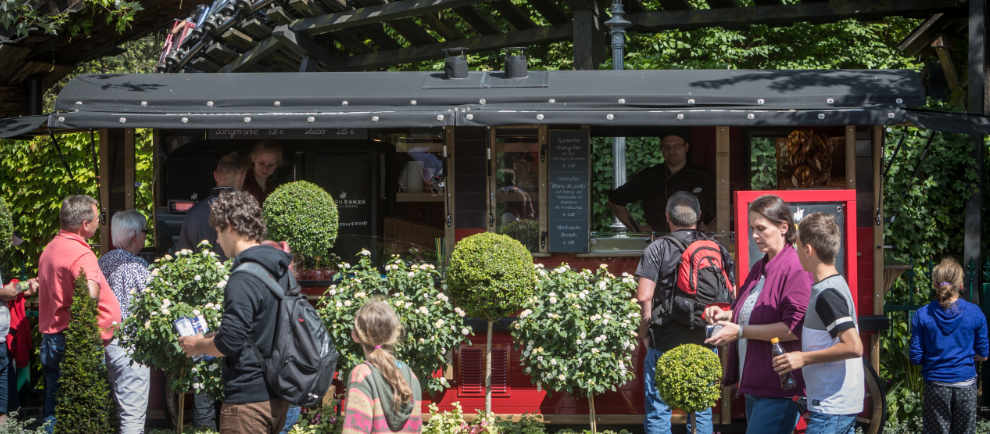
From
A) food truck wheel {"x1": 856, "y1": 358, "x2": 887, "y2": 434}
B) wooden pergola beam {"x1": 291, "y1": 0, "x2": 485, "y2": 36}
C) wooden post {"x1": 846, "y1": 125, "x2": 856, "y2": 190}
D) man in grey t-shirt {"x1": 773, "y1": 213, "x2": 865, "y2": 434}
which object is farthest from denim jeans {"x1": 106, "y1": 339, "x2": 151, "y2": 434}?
wooden pergola beam {"x1": 291, "y1": 0, "x2": 485, "y2": 36}

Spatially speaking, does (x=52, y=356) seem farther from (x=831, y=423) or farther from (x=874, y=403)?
(x=874, y=403)

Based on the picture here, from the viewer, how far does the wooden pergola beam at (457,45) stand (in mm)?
13211

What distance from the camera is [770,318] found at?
4824 millimetres

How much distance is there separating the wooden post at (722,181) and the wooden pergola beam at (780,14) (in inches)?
144

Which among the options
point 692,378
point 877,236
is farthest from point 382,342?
point 877,236

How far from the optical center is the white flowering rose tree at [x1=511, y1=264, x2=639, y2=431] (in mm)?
6637

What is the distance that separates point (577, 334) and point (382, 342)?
2551 mm

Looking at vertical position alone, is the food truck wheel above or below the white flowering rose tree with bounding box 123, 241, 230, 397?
below

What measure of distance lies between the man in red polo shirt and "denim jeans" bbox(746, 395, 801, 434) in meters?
4.33

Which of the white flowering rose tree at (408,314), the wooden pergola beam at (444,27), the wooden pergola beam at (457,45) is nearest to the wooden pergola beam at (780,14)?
the wooden pergola beam at (457,45)

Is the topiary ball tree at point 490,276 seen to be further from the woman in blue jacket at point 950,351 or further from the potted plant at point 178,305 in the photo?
the woman in blue jacket at point 950,351

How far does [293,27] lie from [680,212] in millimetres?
9586

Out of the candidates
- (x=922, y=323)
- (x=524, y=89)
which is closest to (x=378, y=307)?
(x=524, y=89)

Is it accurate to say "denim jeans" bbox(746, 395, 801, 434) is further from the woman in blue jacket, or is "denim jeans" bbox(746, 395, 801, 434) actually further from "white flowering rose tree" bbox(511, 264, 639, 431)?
the woman in blue jacket
